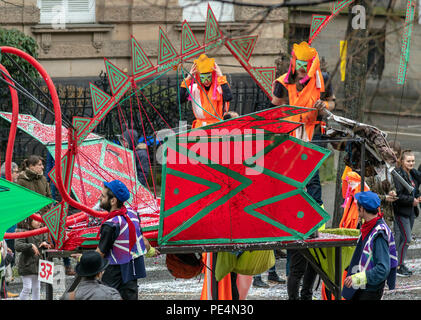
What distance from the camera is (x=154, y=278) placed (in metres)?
11.1

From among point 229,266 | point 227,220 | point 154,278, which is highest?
point 227,220

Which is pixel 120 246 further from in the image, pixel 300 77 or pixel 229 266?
pixel 300 77

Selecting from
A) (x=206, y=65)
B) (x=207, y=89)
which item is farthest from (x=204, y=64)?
(x=207, y=89)

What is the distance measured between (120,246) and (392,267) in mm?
2338

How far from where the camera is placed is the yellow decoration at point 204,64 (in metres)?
11.6

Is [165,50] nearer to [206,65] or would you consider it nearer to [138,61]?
[138,61]

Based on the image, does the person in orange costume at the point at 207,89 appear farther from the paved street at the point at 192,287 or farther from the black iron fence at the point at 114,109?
the black iron fence at the point at 114,109

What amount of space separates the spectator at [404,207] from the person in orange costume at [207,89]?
2394 millimetres

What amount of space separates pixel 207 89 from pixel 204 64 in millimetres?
375

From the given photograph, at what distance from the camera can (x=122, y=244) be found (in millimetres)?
7715

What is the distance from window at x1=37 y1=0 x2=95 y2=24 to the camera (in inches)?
754

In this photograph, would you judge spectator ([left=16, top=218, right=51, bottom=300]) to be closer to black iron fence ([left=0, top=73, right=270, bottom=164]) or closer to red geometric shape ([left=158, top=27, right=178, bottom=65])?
red geometric shape ([left=158, top=27, right=178, bottom=65])

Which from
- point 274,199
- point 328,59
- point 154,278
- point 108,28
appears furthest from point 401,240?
point 328,59

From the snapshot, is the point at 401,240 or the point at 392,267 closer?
the point at 392,267
